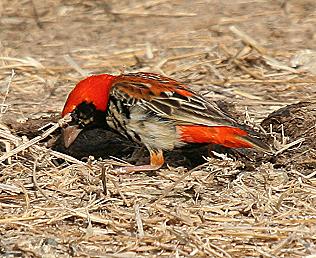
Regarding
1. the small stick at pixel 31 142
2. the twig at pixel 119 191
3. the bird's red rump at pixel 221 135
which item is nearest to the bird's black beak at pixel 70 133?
the small stick at pixel 31 142

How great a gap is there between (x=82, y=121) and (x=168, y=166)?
620 mm

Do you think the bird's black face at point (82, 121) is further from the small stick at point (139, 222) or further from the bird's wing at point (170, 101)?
the small stick at point (139, 222)

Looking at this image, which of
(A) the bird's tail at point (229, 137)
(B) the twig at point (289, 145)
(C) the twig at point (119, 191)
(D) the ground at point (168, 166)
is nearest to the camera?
(D) the ground at point (168, 166)

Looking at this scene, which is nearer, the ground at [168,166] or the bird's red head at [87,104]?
the ground at [168,166]

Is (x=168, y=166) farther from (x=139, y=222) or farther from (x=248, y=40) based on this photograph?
(x=248, y=40)

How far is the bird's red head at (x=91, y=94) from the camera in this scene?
19.5ft

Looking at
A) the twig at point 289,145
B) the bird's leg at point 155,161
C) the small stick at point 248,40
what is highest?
the bird's leg at point 155,161

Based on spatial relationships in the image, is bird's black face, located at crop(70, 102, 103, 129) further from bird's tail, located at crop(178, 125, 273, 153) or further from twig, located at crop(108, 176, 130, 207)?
bird's tail, located at crop(178, 125, 273, 153)

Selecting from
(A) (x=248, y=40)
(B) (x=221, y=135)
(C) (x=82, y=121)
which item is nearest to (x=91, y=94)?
(C) (x=82, y=121)

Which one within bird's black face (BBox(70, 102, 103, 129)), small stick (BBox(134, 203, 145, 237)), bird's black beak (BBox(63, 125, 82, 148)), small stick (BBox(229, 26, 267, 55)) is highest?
bird's black face (BBox(70, 102, 103, 129))

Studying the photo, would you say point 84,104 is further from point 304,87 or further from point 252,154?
point 304,87

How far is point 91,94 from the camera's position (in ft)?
19.5

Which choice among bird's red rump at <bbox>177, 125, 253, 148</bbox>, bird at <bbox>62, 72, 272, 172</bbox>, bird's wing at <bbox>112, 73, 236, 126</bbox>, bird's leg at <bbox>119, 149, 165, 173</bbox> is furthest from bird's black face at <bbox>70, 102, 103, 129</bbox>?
bird's red rump at <bbox>177, 125, 253, 148</bbox>

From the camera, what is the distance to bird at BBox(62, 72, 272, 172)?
5.74 meters
